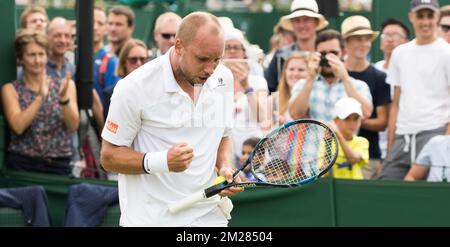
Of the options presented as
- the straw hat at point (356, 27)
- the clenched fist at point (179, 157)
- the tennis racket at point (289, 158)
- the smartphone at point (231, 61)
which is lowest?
the tennis racket at point (289, 158)

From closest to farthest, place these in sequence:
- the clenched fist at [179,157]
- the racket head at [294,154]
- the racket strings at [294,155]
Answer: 1. the clenched fist at [179,157]
2. the racket head at [294,154]
3. the racket strings at [294,155]

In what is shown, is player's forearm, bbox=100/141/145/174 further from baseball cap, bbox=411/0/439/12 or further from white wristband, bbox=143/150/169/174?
baseball cap, bbox=411/0/439/12

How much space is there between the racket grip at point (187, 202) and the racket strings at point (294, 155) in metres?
0.53

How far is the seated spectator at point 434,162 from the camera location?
8383 millimetres

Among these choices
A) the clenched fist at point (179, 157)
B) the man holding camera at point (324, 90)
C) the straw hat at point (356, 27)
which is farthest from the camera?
the straw hat at point (356, 27)

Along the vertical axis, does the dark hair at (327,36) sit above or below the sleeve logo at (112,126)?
above

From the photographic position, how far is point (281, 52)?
9.67 metres

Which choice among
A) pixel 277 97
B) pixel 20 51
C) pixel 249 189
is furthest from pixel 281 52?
pixel 20 51

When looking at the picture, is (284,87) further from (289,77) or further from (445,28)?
(445,28)

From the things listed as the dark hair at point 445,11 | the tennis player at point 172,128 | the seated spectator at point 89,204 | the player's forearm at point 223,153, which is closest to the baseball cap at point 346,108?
the dark hair at point 445,11

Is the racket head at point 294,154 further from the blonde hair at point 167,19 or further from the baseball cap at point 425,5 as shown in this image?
the blonde hair at point 167,19

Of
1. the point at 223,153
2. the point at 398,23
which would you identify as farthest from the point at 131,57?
the point at 223,153

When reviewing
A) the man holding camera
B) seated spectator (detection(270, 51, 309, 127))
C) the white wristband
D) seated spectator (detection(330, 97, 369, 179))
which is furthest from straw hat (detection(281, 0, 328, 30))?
the white wristband

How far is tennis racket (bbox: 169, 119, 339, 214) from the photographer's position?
5824 mm
